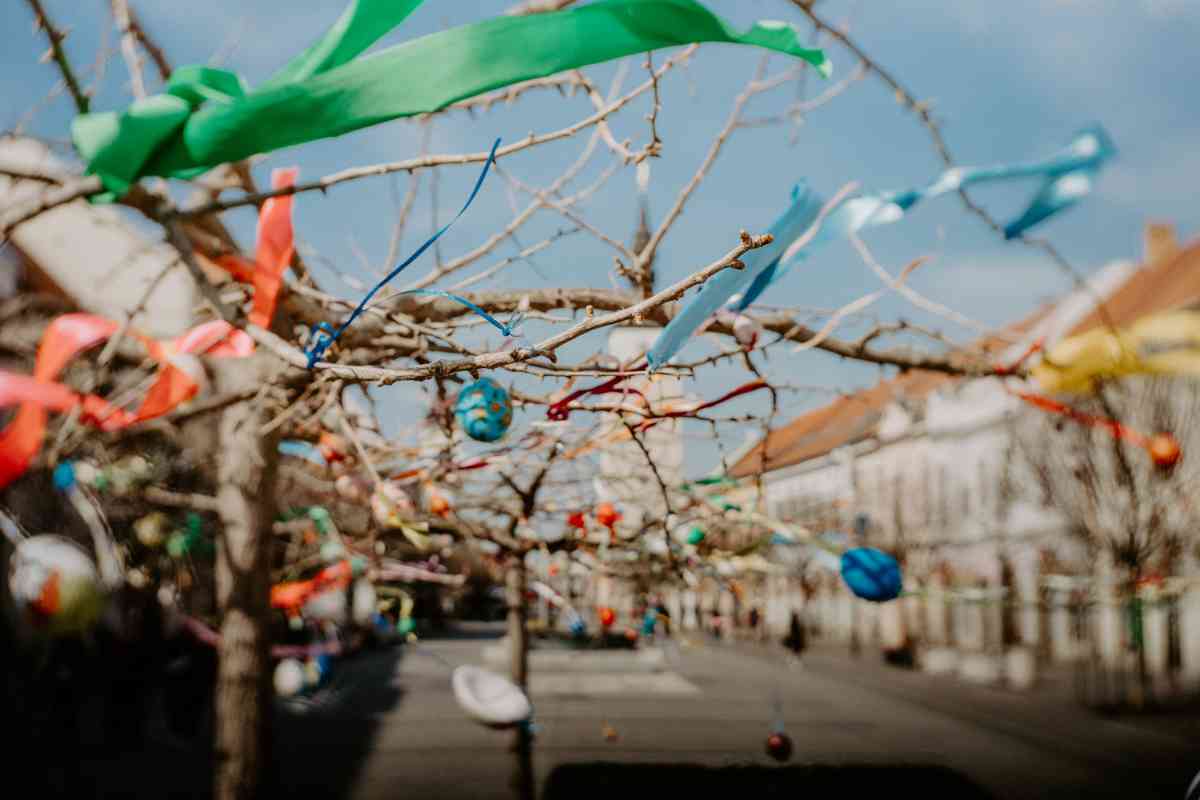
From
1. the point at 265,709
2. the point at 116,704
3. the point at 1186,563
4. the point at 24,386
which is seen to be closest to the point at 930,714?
the point at 1186,563

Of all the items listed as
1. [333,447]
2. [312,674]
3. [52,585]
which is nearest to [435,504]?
[333,447]

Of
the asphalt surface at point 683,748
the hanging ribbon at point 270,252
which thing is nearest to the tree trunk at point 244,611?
the hanging ribbon at point 270,252

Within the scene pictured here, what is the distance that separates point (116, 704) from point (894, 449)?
24.2 m

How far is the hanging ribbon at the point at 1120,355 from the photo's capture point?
9.25 feet

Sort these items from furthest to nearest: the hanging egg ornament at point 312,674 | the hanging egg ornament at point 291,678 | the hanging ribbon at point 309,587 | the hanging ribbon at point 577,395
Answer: the hanging egg ornament at point 291,678
the hanging egg ornament at point 312,674
the hanging ribbon at point 309,587
the hanging ribbon at point 577,395

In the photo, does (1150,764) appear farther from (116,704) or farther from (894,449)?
(894,449)

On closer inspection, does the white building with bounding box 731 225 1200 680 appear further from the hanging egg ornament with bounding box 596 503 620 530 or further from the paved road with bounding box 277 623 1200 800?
the hanging egg ornament with bounding box 596 503 620 530

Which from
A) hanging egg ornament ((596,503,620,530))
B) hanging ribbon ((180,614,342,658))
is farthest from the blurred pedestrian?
hanging ribbon ((180,614,342,658))

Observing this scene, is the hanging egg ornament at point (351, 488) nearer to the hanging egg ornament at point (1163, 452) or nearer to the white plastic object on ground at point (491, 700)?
the white plastic object on ground at point (491, 700)

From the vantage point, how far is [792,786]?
7730 millimetres

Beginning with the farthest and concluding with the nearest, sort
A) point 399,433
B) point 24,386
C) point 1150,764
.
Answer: point 1150,764
point 399,433
point 24,386

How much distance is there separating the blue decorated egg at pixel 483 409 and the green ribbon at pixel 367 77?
0.86 metres

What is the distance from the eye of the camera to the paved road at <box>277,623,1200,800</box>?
8234 mm

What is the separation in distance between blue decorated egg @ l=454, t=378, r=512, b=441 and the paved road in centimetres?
342
